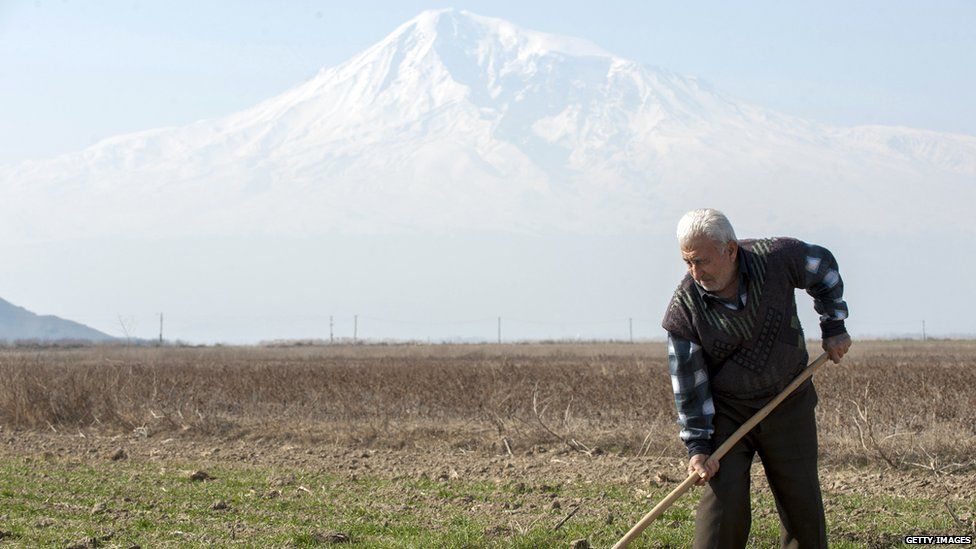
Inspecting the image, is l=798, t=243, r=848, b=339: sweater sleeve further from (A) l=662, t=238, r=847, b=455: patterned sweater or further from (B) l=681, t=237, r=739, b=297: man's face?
(B) l=681, t=237, r=739, b=297: man's face

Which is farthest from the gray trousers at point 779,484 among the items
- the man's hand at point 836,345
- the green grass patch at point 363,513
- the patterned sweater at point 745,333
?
the green grass patch at point 363,513

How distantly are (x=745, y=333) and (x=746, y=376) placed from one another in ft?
0.68

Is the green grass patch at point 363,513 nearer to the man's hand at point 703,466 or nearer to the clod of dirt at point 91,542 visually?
the clod of dirt at point 91,542

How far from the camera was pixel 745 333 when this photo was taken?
16.8 feet

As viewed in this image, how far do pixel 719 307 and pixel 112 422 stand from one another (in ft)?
46.3

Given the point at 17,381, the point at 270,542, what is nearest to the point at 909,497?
the point at 270,542

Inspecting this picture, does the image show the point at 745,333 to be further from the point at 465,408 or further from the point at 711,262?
the point at 465,408

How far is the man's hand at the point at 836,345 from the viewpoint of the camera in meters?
5.47

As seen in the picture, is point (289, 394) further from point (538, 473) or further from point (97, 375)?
point (538, 473)

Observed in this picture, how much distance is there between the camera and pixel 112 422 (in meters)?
17.3

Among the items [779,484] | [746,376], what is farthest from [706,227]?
[779,484]

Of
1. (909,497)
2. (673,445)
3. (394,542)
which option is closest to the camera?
(394,542)
